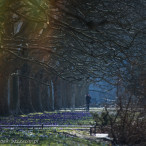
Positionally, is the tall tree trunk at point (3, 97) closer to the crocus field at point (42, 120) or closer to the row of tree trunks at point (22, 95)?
the row of tree trunks at point (22, 95)

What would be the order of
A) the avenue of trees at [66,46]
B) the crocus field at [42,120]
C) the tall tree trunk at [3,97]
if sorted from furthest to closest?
the tall tree trunk at [3,97] < the crocus field at [42,120] < the avenue of trees at [66,46]

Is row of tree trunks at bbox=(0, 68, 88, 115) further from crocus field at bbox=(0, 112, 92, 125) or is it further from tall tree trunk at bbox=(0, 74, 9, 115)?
crocus field at bbox=(0, 112, 92, 125)

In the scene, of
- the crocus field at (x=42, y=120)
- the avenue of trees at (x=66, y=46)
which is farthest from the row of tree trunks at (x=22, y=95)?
the crocus field at (x=42, y=120)

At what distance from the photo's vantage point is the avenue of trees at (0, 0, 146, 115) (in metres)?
13.9

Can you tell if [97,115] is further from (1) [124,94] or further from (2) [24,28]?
(2) [24,28]

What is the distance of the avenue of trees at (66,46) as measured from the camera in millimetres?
13898

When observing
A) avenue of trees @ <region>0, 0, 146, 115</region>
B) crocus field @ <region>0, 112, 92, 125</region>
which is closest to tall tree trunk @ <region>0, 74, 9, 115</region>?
avenue of trees @ <region>0, 0, 146, 115</region>

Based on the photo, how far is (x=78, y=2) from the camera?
13.8m

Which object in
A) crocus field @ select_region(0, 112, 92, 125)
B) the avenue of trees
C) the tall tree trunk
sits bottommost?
crocus field @ select_region(0, 112, 92, 125)

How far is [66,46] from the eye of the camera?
63.6ft

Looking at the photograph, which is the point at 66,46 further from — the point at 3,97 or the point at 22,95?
the point at 22,95

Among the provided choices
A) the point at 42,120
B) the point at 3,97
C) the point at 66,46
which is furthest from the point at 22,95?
the point at 66,46

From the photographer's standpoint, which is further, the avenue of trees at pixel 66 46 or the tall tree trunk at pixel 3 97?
the tall tree trunk at pixel 3 97

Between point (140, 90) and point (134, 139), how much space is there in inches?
57.7
